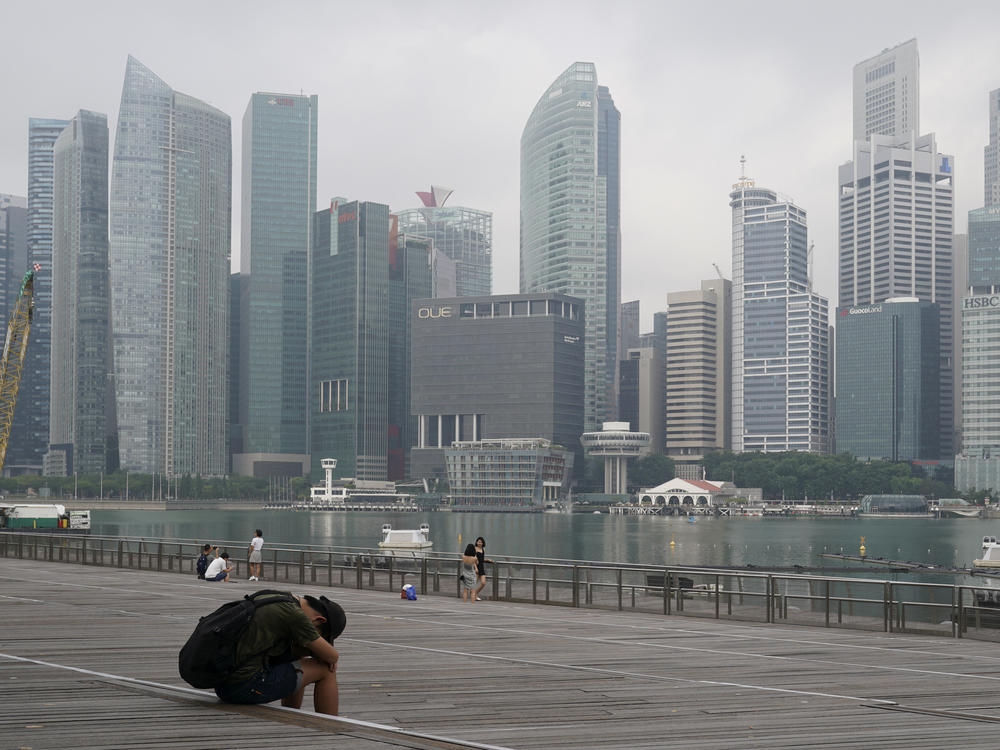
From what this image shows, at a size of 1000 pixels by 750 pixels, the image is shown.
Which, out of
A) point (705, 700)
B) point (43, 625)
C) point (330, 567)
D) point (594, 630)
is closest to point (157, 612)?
point (43, 625)

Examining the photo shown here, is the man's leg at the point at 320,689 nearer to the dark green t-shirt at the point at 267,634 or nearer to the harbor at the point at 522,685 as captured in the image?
the harbor at the point at 522,685

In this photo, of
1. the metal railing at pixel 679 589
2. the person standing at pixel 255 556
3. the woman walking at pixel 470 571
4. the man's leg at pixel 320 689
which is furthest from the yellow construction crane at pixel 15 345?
the man's leg at pixel 320 689

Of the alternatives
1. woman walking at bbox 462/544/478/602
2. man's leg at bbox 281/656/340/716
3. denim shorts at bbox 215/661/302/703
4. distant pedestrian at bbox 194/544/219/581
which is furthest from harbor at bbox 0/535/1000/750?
distant pedestrian at bbox 194/544/219/581

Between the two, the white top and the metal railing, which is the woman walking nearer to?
the metal railing

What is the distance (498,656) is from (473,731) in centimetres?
816

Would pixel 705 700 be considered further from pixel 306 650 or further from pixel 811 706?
→ pixel 306 650

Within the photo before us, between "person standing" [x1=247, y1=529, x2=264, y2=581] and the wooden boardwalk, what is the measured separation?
38.5 feet

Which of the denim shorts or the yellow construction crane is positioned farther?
the yellow construction crane

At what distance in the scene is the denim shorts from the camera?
1211 cm

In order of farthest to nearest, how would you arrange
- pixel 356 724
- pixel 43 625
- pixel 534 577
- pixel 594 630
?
pixel 534 577 < pixel 594 630 < pixel 43 625 < pixel 356 724

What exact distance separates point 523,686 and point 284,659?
544 cm

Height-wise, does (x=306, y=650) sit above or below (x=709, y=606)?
above

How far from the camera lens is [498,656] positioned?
68.5 ft

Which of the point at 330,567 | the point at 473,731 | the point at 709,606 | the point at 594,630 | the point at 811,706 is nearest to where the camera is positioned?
the point at 473,731
